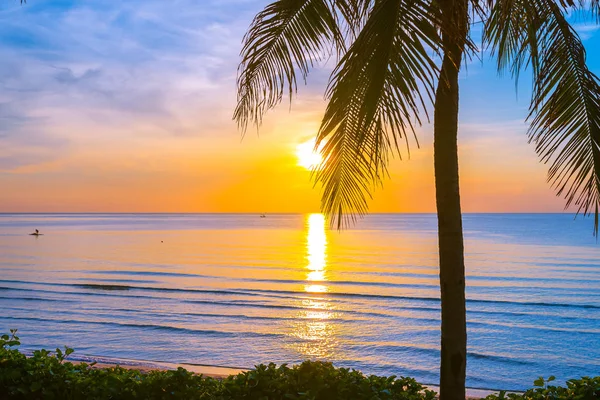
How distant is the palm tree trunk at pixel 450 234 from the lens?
4.79m

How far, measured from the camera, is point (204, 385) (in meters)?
5.78

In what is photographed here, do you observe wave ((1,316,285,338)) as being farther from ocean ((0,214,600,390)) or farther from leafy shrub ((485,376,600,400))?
leafy shrub ((485,376,600,400))

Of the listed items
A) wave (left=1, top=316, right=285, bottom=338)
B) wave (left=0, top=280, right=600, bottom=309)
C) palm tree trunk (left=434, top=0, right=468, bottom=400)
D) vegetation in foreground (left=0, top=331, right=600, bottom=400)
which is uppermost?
palm tree trunk (left=434, top=0, right=468, bottom=400)

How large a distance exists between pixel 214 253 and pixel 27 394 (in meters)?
42.3

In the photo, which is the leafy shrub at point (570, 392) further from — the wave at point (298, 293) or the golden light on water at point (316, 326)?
the wave at point (298, 293)

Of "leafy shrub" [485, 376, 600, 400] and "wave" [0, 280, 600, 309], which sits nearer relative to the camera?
"leafy shrub" [485, 376, 600, 400]

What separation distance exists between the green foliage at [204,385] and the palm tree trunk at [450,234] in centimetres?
77

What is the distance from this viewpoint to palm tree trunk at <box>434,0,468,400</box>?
4.79 metres

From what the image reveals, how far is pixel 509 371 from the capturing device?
13414mm

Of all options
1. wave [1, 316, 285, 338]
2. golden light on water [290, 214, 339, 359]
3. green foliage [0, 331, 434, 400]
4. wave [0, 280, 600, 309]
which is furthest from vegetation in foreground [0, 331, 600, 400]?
wave [0, 280, 600, 309]

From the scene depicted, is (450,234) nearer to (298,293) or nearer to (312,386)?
(312,386)

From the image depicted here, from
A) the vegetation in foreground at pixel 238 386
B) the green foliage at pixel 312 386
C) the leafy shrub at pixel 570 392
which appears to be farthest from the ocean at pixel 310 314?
the green foliage at pixel 312 386

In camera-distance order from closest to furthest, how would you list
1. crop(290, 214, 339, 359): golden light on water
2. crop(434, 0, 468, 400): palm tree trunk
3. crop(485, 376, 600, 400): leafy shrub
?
1. crop(434, 0, 468, 400): palm tree trunk
2. crop(485, 376, 600, 400): leafy shrub
3. crop(290, 214, 339, 359): golden light on water

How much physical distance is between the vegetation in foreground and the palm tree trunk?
772 millimetres
